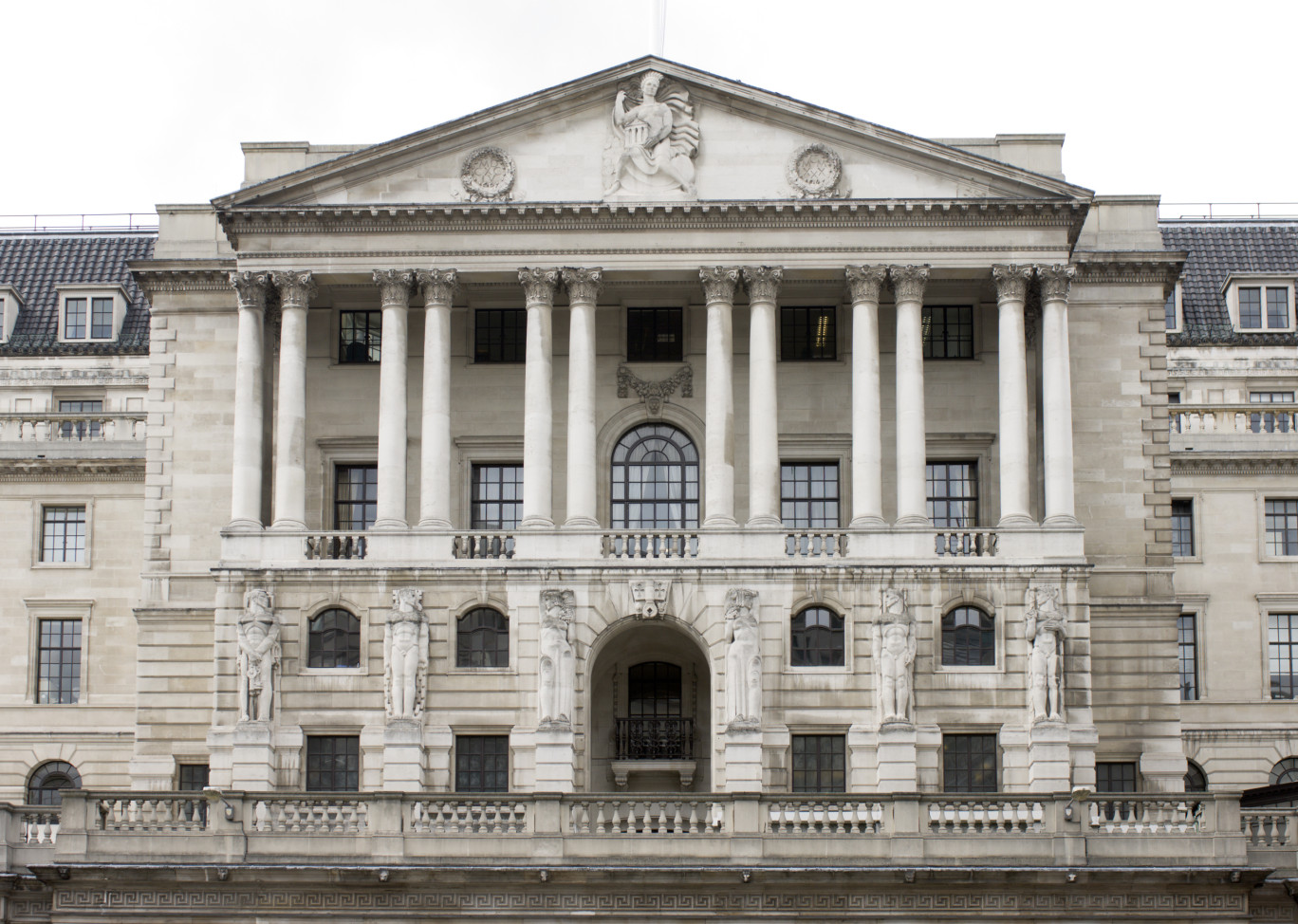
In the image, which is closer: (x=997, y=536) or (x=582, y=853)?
(x=582, y=853)

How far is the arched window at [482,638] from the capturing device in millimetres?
53250

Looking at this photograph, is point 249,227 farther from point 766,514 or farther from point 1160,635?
point 1160,635

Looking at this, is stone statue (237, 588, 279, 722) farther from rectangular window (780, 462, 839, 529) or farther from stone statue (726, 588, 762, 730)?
rectangular window (780, 462, 839, 529)

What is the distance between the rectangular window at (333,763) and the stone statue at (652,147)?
17.2 m

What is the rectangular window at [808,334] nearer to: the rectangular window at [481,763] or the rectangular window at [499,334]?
the rectangular window at [499,334]

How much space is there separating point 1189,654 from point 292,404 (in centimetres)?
3271

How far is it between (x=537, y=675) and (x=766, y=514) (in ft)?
25.6

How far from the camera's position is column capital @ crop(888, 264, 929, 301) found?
5516cm

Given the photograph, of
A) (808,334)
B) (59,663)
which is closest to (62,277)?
(59,663)

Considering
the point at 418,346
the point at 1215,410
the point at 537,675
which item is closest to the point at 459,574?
the point at 537,675

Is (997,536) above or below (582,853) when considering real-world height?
above

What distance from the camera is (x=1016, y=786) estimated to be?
51.8 meters

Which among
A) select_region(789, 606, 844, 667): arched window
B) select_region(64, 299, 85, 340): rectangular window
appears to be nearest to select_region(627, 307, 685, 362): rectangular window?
select_region(789, 606, 844, 667): arched window

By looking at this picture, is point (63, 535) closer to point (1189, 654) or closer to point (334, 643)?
point (334, 643)
